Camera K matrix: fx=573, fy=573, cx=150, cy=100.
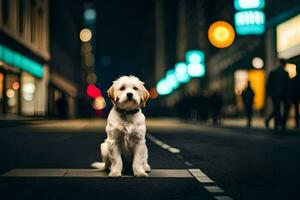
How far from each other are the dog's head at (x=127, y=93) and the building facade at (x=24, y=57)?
27987 mm

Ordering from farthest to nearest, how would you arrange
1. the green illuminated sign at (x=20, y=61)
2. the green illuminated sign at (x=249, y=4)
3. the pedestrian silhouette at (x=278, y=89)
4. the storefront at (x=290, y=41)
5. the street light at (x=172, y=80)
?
the street light at (x=172, y=80)
the green illuminated sign at (x=20, y=61)
the green illuminated sign at (x=249, y=4)
the storefront at (x=290, y=41)
the pedestrian silhouette at (x=278, y=89)

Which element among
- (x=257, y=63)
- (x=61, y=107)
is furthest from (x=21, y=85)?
(x=257, y=63)

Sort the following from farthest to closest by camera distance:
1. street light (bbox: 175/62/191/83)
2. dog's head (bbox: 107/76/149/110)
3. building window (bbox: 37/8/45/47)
Result: street light (bbox: 175/62/191/83), building window (bbox: 37/8/45/47), dog's head (bbox: 107/76/149/110)

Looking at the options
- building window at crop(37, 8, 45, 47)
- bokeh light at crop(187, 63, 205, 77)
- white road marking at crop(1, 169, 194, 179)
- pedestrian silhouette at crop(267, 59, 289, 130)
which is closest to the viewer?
white road marking at crop(1, 169, 194, 179)

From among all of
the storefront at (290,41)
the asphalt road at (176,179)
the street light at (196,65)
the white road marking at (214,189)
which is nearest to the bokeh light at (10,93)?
the storefront at (290,41)

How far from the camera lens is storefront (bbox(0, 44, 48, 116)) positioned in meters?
36.1

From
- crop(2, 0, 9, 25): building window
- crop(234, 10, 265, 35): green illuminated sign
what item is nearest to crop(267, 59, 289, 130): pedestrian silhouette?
crop(234, 10, 265, 35): green illuminated sign

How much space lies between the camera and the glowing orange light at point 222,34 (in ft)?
118

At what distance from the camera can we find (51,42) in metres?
57.8

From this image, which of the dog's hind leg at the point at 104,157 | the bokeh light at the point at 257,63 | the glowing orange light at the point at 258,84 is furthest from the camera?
the glowing orange light at the point at 258,84

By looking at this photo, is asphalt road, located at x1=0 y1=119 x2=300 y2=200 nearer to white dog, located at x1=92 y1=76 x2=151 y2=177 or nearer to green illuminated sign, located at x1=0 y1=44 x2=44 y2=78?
white dog, located at x1=92 y1=76 x2=151 y2=177

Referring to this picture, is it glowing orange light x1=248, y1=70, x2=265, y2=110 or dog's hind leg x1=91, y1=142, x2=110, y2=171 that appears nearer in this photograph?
dog's hind leg x1=91, y1=142, x2=110, y2=171

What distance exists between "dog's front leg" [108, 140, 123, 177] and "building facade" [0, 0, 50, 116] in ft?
91.6

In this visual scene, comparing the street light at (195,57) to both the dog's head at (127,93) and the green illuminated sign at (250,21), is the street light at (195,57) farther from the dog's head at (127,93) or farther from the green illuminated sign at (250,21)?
the dog's head at (127,93)
